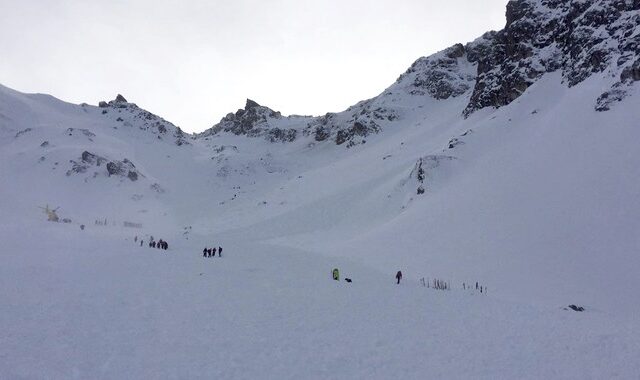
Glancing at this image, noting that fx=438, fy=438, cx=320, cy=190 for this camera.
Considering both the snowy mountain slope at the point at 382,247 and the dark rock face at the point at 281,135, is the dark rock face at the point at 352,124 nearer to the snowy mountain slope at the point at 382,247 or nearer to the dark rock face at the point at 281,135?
the dark rock face at the point at 281,135

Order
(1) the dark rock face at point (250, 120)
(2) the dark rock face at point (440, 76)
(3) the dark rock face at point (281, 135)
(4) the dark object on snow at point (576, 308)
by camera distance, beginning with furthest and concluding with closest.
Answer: (1) the dark rock face at point (250, 120) < (3) the dark rock face at point (281, 135) < (2) the dark rock face at point (440, 76) < (4) the dark object on snow at point (576, 308)

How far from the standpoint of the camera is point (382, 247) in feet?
119

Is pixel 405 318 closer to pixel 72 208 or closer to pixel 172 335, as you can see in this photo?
pixel 172 335

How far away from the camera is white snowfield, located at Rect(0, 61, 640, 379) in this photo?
535 inches

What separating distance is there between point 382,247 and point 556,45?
144ft

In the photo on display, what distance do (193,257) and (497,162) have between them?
30.3 metres

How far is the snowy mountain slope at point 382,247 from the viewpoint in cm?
1401

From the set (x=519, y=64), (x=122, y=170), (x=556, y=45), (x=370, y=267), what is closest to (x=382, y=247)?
(x=370, y=267)

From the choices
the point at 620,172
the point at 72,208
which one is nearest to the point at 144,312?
the point at 620,172

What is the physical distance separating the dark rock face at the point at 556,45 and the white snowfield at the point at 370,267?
3.10 metres

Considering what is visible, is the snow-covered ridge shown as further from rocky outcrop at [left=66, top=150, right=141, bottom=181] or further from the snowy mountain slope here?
rocky outcrop at [left=66, top=150, right=141, bottom=181]

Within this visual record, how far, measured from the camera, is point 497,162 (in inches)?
1726

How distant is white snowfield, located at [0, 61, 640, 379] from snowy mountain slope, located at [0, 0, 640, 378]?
14 cm

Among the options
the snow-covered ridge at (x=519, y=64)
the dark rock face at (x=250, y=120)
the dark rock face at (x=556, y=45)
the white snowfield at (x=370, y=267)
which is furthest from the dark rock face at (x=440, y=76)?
the dark rock face at (x=250, y=120)
